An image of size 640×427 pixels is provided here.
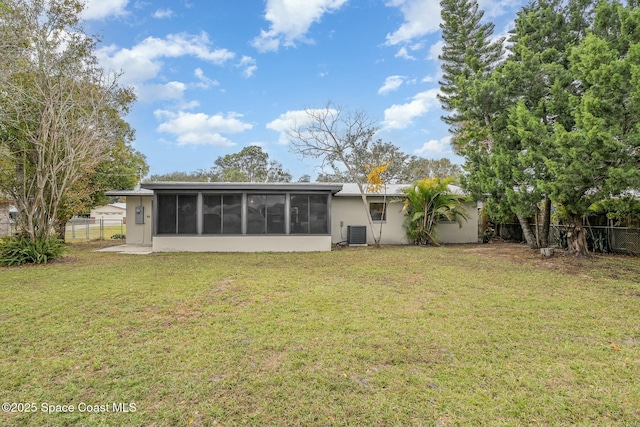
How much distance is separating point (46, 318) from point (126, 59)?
9.47 meters

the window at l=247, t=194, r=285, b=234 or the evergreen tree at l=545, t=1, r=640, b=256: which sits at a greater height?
the evergreen tree at l=545, t=1, r=640, b=256

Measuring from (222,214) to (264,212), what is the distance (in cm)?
140

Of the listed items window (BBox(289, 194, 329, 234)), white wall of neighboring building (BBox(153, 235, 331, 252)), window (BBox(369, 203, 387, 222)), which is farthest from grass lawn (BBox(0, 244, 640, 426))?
window (BBox(369, 203, 387, 222))

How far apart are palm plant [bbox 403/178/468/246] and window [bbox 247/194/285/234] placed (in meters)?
4.89

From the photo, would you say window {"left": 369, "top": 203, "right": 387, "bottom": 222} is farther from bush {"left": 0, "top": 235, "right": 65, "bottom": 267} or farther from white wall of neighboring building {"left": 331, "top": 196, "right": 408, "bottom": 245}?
bush {"left": 0, "top": 235, "right": 65, "bottom": 267}

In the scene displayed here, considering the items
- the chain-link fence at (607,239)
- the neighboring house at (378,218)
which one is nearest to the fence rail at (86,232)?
the neighboring house at (378,218)

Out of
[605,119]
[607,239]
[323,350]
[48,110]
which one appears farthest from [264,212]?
[607,239]

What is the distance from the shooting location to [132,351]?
3.26 meters

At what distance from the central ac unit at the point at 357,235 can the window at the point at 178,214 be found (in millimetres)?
5614

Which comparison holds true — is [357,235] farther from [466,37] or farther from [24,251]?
[24,251]

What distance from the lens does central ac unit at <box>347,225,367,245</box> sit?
494 inches

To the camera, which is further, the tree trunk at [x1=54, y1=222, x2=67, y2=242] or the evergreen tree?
the tree trunk at [x1=54, y1=222, x2=67, y2=242]

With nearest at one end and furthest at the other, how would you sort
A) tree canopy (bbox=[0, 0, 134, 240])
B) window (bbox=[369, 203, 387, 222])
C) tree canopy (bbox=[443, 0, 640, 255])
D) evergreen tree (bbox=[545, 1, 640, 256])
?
evergreen tree (bbox=[545, 1, 640, 256])
tree canopy (bbox=[443, 0, 640, 255])
tree canopy (bbox=[0, 0, 134, 240])
window (bbox=[369, 203, 387, 222])

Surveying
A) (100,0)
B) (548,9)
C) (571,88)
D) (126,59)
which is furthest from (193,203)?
(548,9)
